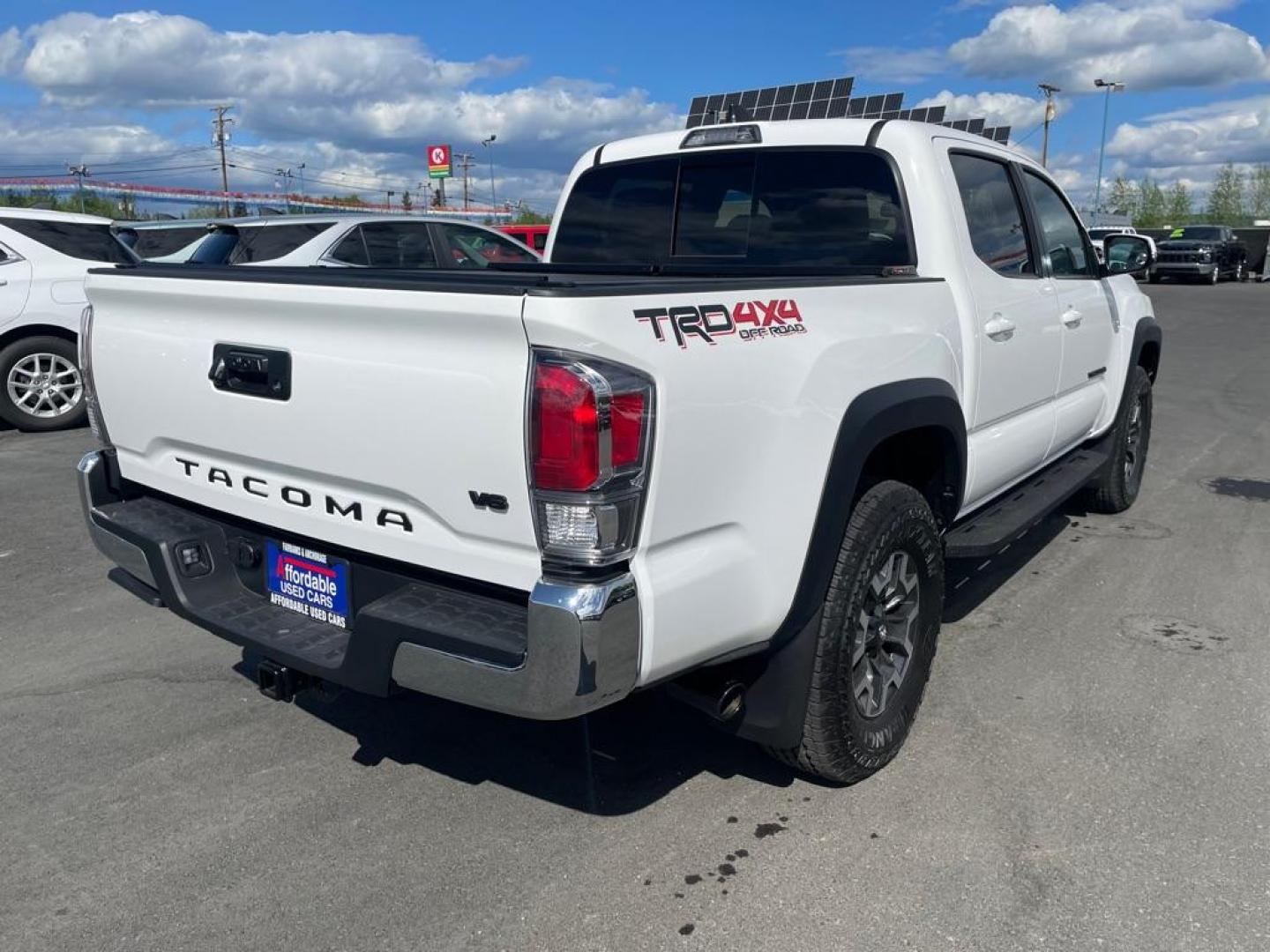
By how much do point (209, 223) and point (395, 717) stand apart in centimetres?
940

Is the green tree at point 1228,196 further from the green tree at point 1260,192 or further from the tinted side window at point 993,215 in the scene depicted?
the tinted side window at point 993,215

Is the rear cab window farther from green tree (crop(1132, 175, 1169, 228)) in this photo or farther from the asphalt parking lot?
green tree (crop(1132, 175, 1169, 228))

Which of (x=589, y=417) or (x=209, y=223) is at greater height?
(x=209, y=223)

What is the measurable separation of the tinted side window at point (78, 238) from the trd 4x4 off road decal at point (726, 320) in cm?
776

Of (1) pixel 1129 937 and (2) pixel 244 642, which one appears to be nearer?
(1) pixel 1129 937

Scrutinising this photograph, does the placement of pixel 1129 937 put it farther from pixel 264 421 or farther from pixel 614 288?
pixel 264 421

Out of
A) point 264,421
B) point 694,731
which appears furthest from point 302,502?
point 694,731

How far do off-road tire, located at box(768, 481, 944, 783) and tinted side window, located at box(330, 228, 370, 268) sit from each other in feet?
24.4

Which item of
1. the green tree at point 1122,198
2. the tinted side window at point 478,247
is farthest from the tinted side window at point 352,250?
the green tree at point 1122,198

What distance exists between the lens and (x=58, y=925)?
264 centimetres

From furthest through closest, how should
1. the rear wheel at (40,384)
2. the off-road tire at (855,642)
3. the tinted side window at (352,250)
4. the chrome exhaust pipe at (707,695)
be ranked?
the tinted side window at (352,250)
the rear wheel at (40,384)
the off-road tire at (855,642)
the chrome exhaust pipe at (707,695)

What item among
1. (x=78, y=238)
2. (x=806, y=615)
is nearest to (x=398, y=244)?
(x=78, y=238)

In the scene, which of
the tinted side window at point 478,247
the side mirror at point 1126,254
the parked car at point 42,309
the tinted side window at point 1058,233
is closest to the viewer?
the tinted side window at point 1058,233

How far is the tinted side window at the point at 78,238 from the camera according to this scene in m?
8.97
